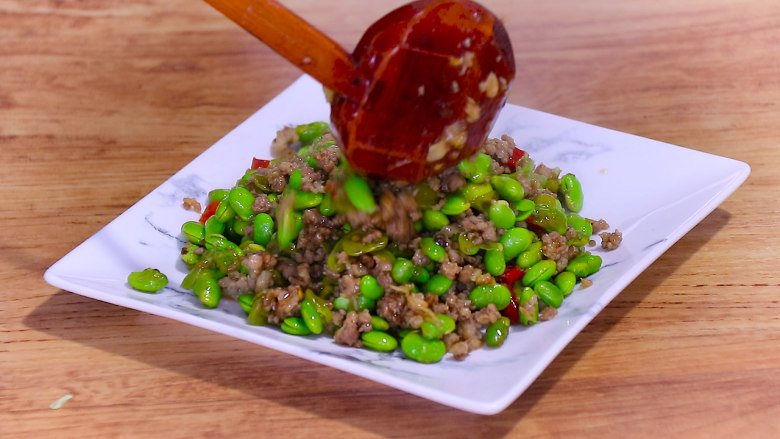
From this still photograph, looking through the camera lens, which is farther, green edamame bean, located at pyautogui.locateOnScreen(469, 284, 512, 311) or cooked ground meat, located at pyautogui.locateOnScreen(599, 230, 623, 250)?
cooked ground meat, located at pyautogui.locateOnScreen(599, 230, 623, 250)

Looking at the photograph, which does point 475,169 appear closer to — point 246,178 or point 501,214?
point 501,214

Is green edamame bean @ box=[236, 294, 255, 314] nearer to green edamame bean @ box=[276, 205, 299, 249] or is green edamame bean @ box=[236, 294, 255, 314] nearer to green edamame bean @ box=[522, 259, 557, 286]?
green edamame bean @ box=[276, 205, 299, 249]

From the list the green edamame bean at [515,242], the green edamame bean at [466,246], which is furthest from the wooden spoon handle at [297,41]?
the green edamame bean at [515,242]

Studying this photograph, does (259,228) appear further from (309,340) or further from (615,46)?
(615,46)

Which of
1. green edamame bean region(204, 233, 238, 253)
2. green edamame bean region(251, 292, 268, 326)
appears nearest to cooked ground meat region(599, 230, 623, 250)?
green edamame bean region(251, 292, 268, 326)

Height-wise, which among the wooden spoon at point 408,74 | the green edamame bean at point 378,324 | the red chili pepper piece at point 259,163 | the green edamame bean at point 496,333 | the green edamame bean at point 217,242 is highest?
the wooden spoon at point 408,74

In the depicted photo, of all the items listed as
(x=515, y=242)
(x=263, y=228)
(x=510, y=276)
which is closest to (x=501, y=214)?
(x=515, y=242)

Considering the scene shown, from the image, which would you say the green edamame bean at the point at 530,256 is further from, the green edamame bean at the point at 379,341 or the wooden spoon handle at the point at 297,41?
the wooden spoon handle at the point at 297,41
